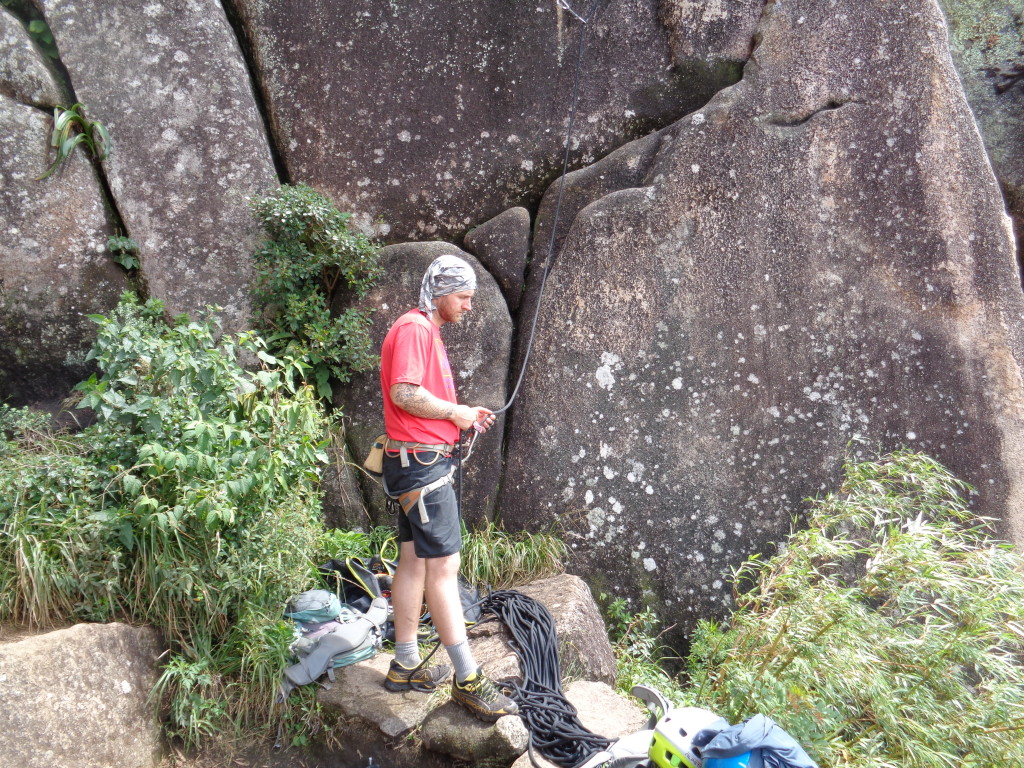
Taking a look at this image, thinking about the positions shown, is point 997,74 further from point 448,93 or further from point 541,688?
point 541,688

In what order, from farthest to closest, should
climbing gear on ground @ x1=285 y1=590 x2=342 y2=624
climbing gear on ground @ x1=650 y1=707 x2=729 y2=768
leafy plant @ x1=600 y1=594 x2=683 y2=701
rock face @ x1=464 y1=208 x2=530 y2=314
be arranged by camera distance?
rock face @ x1=464 y1=208 x2=530 y2=314
leafy plant @ x1=600 y1=594 x2=683 y2=701
climbing gear on ground @ x1=285 y1=590 x2=342 y2=624
climbing gear on ground @ x1=650 y1=707 x2=729 y2=768

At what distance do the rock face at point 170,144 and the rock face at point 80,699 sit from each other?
7.14 ft

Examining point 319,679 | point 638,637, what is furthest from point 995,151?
point 319,679

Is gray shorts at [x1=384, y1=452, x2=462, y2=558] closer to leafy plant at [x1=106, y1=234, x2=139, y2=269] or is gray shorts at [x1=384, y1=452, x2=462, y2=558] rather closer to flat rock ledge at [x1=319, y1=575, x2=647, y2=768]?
flat rock ledge at [x1=319, y1=575, x2=647, y2=768]

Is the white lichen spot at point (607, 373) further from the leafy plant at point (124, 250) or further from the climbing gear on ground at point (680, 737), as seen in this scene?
the leafy plant at point (124, 250)

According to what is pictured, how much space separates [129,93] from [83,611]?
322cm

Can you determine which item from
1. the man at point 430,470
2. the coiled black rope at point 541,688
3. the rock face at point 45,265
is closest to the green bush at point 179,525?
the man at point 430,470

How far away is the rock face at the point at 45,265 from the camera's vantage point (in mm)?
4500

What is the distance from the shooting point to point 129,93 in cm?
478

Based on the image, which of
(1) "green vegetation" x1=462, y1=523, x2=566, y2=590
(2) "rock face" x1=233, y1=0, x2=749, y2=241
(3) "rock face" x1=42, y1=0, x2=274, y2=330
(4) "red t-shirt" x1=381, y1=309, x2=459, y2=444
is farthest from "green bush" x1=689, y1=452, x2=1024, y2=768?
(3) "rock face" x1=42, y1=0, x2=274, y2=330

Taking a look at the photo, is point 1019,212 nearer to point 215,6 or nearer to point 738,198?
point 738,198

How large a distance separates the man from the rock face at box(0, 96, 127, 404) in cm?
244

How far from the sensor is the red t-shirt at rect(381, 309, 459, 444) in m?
3.10

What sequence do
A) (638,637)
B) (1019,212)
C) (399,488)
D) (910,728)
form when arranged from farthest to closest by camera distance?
(1019,212), (638,637), (399,488), (910,728)
